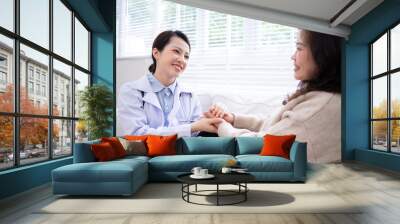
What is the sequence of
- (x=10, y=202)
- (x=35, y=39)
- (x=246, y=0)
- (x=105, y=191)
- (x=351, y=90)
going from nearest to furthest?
(x=10, y=202), (x=105, y=191), (x=35, y=39), (x=246, y=0), (x=351, y=90)

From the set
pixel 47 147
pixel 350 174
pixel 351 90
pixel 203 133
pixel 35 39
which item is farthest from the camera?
pixel 351 90

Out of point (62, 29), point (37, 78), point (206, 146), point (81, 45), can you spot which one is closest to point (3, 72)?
point (37, 78)

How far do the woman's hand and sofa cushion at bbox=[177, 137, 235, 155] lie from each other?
1500mm

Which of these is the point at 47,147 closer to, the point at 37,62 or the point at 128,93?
the point at 37,62

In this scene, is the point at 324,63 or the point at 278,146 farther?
the point at 324,63

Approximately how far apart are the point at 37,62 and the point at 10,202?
2.22 m

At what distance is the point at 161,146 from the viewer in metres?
6.66

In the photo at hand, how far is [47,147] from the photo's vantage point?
20.1 ft

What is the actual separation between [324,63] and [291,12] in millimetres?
1566

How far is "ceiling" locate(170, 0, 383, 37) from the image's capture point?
7648mm

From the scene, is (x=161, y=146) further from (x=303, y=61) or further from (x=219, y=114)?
(x=303, y=61)

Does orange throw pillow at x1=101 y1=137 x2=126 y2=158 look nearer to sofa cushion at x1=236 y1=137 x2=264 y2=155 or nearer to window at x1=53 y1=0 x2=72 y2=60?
window at x1=53 y1=0 x2=72 y2=60

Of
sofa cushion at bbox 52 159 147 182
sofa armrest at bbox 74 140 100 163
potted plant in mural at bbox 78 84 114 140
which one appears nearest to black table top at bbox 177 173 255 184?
sofa cushion at bbox 52 159 147 182

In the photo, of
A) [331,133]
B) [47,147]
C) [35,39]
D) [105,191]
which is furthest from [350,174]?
[35,39]
